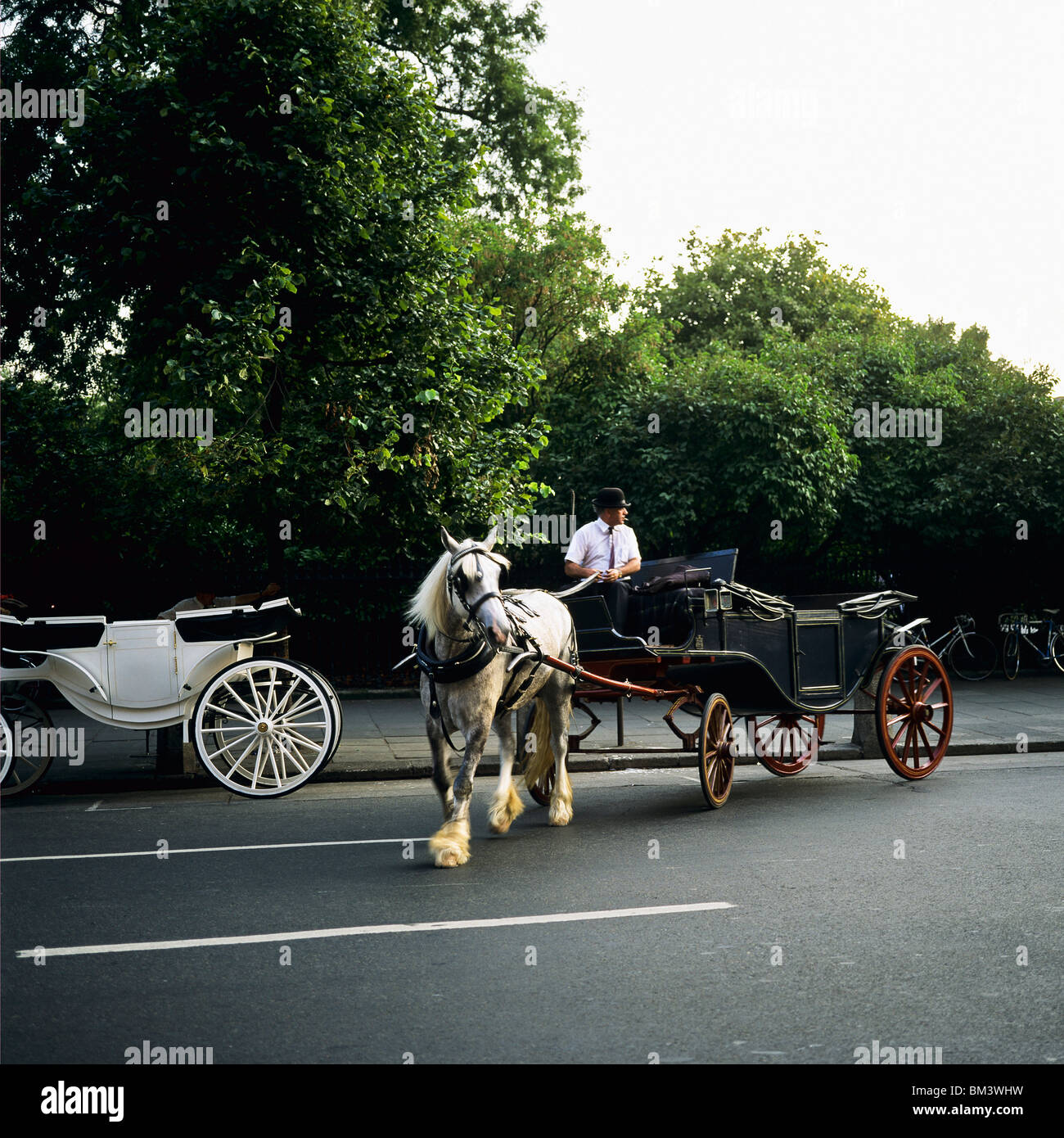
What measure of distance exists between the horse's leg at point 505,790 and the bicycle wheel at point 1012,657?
46.2 ft

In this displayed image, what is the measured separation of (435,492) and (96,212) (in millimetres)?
4106

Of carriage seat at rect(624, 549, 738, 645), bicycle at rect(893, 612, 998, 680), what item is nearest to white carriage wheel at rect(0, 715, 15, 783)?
carriage seat at rect(624, 549, 738, 645)

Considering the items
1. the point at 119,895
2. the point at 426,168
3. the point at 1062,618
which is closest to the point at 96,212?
the point at 426,168

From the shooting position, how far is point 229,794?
973 cm

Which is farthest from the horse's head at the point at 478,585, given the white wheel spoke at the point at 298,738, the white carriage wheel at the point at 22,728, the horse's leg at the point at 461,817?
the white carriage wheel at the point at 22,728

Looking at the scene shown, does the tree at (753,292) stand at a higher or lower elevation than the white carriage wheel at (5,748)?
higher

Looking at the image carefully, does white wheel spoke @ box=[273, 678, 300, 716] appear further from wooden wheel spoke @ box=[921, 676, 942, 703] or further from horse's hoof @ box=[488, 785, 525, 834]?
wooden wheel spoke @ box=[921, 676, 942, 703]

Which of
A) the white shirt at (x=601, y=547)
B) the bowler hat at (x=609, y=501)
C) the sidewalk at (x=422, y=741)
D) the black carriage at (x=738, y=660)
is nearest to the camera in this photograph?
the black carriage at (x=738, y=660)

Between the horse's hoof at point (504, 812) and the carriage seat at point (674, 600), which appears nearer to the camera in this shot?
the horse's hoof at point (504, 812)

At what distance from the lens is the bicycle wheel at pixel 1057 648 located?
1975cm

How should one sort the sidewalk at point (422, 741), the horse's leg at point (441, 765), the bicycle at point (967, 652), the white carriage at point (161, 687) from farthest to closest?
1. the bicycle at point (967, 652)
2. the sidewalk at point (422, 741)
3. the white carriage at point (161, 687)
4. the horse's leg at point (441, 765)

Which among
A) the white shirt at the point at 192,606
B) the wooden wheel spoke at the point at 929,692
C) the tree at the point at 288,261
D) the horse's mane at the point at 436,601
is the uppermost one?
the tree at the point at 288,261

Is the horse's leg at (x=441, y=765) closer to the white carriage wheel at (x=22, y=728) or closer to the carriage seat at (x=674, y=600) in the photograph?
the carriage seat at (x=674, y=600)

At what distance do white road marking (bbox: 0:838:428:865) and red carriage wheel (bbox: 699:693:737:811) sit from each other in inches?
80.3
